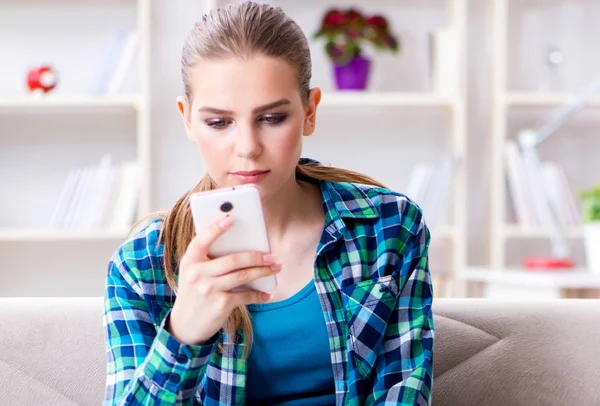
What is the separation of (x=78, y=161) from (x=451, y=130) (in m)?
1.39

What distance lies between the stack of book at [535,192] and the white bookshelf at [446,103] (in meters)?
0.17

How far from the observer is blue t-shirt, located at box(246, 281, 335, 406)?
1.13 m

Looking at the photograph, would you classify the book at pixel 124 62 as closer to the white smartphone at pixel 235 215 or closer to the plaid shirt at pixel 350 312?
the plaid shirt at pixel 350 312

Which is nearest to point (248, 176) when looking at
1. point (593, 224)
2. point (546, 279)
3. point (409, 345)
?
point (409, 345)

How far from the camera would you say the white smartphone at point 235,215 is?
36.9 inches

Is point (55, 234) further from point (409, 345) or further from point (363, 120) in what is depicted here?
point (409, 345)

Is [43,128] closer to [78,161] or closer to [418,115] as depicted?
[78,161]

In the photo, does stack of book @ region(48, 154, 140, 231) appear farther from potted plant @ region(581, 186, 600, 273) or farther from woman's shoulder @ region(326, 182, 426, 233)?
woman's shoulder @ region(326, 182, 426, 233)

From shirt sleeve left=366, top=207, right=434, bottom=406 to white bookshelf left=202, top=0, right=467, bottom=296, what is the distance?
5.71ft

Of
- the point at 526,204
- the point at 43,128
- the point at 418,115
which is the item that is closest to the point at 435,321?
the point at 526,204

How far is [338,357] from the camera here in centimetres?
112

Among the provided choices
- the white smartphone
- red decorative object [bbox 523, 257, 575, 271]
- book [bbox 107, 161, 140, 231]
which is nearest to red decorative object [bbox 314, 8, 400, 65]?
book [bbox 107, 161, 140, 231]

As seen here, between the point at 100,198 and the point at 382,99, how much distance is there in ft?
3.42

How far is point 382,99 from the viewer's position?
9.52ft
